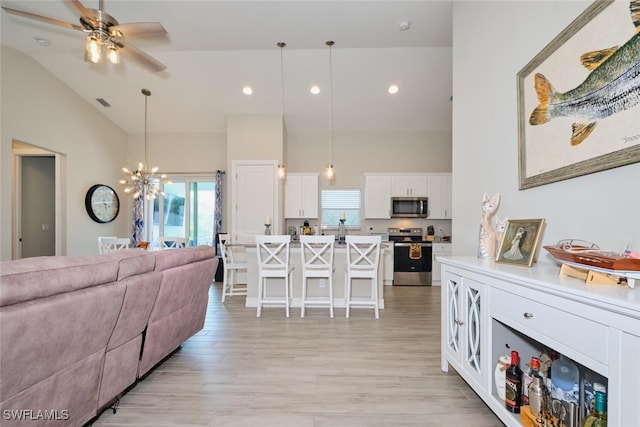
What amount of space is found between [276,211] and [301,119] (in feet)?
6.62

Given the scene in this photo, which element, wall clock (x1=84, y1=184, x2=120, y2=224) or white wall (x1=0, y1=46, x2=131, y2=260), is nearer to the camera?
white wall (x1=0, y1=46, x2=131, y2=260)

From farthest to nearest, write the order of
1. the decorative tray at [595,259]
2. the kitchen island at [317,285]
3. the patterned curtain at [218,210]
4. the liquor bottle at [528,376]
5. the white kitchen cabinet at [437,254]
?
1. the patterned curtain at [218,210]
2. the white kitchen cabinet at [437,254]
3. the kitchen island at [317,285]
4. the liquor bottle at [528,376]
5. the decorative tray at [595,259]

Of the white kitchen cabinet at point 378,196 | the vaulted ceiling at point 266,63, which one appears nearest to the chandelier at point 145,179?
the vaulted ceiling at point 266,63

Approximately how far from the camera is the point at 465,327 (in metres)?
1.93

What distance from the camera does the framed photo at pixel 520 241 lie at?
1685 mm

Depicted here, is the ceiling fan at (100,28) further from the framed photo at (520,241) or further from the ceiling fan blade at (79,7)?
the framed photo at (520,241)

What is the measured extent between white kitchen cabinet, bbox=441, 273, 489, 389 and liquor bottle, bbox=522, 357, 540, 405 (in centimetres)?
18

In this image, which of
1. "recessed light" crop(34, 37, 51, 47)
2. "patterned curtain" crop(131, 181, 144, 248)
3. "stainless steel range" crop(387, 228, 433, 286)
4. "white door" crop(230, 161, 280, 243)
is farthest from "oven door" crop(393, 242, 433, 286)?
"recessed light" crop(34, 37, 51, 47)

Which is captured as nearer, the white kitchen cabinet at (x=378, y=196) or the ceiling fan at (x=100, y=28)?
the ceiling fan at (x=100, y=28)

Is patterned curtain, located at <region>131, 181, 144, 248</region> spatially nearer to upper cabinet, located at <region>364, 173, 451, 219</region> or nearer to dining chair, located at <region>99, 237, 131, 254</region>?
dining chair, located at <region>99, 237, 131, 254</region>

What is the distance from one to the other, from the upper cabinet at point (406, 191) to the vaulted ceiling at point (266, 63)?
115 cm

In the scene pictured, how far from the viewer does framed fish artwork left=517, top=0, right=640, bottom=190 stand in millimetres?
1271

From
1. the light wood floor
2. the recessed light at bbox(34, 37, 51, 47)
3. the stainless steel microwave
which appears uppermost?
the recessed light at bbox(34, 37, 51, 47)

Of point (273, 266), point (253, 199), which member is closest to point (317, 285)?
point (273, 266)
